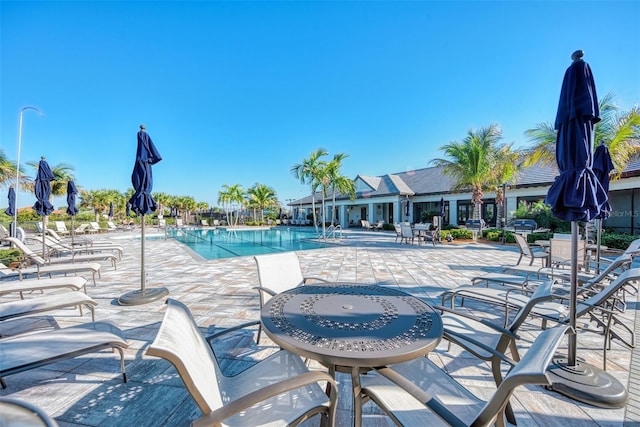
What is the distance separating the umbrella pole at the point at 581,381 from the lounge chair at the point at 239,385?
213 cm

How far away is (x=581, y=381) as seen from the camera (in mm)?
2227

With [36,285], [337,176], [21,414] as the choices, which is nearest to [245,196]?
[337,176]

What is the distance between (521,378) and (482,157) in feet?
52.1

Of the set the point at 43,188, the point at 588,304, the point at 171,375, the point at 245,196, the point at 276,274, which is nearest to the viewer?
the point at 171,375

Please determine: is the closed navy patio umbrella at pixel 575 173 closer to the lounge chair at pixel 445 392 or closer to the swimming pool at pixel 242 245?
the lounge chair at pixel 445 392

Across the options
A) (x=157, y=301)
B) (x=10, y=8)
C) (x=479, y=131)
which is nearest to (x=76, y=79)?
(x=10, y=8)

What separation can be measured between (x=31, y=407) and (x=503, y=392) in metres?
2.04

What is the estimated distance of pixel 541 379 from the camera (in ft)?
2.98

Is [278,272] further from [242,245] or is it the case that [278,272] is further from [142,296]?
[242,245]

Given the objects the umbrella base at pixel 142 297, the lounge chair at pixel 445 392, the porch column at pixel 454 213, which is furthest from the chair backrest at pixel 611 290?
the porch column at pixel 454 213

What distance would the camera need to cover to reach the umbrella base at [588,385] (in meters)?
2.06

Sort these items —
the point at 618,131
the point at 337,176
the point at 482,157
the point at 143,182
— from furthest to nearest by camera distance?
the point at 337,176
the point at 482,157
the point at 618,131
the point at 143,182

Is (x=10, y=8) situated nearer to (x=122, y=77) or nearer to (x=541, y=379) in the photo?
(x=122, y=77)

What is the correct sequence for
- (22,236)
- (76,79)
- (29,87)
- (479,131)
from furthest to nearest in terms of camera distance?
(479,131) < (76,79) < (29,87) < (22,236)
